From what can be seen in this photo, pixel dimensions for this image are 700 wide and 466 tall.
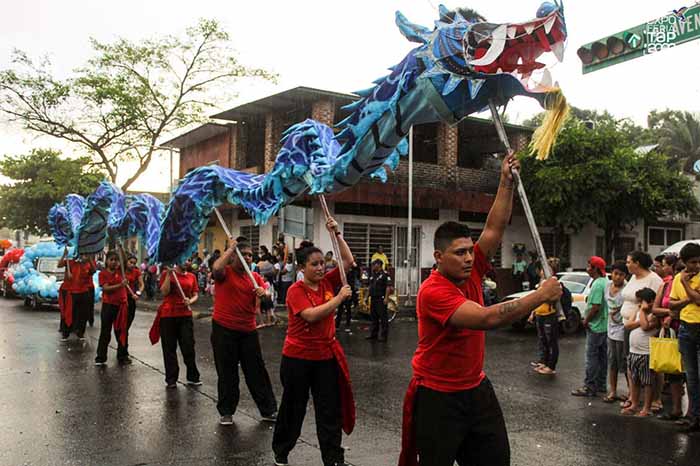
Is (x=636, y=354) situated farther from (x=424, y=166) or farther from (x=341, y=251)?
(x=424, y=166)

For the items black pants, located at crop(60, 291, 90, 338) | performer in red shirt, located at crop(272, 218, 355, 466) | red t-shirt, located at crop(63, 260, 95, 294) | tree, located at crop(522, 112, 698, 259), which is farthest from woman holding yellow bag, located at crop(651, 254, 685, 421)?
tree, located at crop(522, 112, 698, 259)

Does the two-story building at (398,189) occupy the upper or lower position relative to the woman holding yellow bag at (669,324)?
upper

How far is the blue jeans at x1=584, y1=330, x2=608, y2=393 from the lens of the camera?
7953mm

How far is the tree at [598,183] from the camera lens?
1992cm

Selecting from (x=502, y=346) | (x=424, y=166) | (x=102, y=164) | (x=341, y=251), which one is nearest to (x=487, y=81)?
(x=341, y=251)

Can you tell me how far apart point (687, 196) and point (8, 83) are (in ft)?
73.9

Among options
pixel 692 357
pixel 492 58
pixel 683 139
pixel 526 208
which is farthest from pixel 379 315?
pixel 683 139

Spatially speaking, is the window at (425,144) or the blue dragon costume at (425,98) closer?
the blue dragon costume at (425,98)

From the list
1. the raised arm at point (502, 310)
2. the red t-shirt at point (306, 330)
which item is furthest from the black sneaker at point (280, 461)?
the raised arm at point (502, 310)

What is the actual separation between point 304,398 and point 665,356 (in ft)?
12.4

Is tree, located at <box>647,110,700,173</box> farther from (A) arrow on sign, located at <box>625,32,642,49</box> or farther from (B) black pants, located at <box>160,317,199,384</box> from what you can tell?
(B) black pants, located at <box>160,317,199,384</box>

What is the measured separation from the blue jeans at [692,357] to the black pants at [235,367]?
4.01 m

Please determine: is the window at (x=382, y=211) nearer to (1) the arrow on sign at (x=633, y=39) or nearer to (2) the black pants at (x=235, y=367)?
(1) the arrow on sign at (x=633, y=39)

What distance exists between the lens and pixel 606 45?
9125 mm
